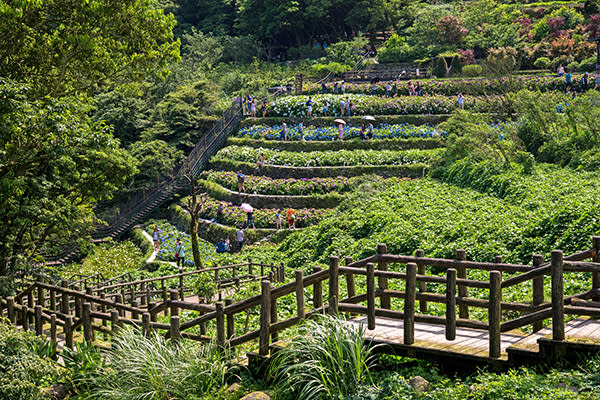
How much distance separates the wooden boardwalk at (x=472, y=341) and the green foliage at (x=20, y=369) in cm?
455

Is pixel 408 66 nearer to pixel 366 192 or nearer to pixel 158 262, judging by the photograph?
pixel 366 192

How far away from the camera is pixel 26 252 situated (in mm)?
19500

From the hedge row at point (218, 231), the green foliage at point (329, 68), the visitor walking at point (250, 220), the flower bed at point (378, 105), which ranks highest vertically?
the green foliage at point (329, 68)

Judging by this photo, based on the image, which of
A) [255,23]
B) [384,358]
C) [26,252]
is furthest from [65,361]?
[255,23]

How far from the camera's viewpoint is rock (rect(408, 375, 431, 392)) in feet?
27.0

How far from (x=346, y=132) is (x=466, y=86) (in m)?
9.04

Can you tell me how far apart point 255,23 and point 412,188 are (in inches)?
1730

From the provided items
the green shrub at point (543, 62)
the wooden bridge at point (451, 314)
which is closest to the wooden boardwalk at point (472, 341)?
the wooden bridge at point (451, 314)

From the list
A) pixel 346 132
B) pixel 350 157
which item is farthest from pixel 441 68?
pixel 350 157

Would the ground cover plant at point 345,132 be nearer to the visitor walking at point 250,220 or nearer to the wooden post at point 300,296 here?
Answer: the visitor walking at point 250,220

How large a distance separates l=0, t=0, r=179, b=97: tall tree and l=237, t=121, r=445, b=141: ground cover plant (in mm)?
20002

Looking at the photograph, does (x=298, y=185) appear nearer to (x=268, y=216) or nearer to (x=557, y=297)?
(x=268, y=216)

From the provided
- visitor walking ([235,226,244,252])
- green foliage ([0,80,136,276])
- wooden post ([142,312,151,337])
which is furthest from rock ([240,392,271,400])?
visitor walking ([235,226,244,252])

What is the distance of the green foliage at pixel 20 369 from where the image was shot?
9664 mm
